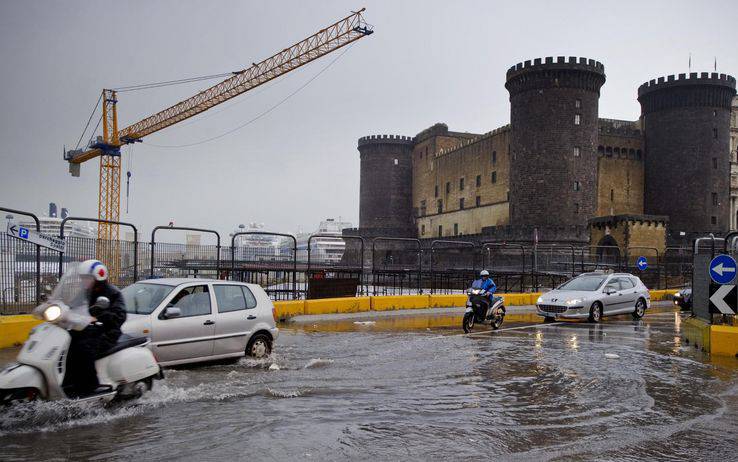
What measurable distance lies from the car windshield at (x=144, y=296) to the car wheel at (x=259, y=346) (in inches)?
64.2

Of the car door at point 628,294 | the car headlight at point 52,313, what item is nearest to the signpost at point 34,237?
the car headlight at point 52,313

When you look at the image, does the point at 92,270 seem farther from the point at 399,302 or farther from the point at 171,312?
the point at 399,302

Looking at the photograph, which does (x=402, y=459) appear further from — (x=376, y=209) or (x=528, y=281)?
(x=376, y=209)

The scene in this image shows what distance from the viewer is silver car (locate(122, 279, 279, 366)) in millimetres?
8742

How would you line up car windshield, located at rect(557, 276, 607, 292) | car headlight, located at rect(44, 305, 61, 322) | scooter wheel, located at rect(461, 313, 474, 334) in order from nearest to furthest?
1. car headlight, located at rect(44, 305, 61, 322)
2. scooter wheel, located at rect(461, 313, 474, 334)
3. car windshield, located at rect(557, 276, 607, 292)

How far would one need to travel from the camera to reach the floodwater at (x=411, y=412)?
5727mm

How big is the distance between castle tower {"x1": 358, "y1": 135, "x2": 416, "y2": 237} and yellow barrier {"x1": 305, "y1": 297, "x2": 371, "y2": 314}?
6544cm

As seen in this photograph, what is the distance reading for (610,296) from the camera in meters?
18.7

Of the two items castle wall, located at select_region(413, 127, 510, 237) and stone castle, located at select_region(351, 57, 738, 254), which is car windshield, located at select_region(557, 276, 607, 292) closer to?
stone castle, located at select_region(351, 57, 738, 254)

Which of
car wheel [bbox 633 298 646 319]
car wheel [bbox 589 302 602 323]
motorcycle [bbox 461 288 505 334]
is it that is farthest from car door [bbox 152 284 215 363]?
car wheel [bbox 633 298 646 319]

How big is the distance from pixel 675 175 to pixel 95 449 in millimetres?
66845

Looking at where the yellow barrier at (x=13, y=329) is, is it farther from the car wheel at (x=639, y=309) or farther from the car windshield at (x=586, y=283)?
the car wheel at (x=639, y=309)

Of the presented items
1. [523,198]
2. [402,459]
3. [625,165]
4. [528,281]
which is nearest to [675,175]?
[625,165]

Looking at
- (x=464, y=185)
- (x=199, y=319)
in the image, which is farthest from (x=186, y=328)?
(x=464, y=185)
